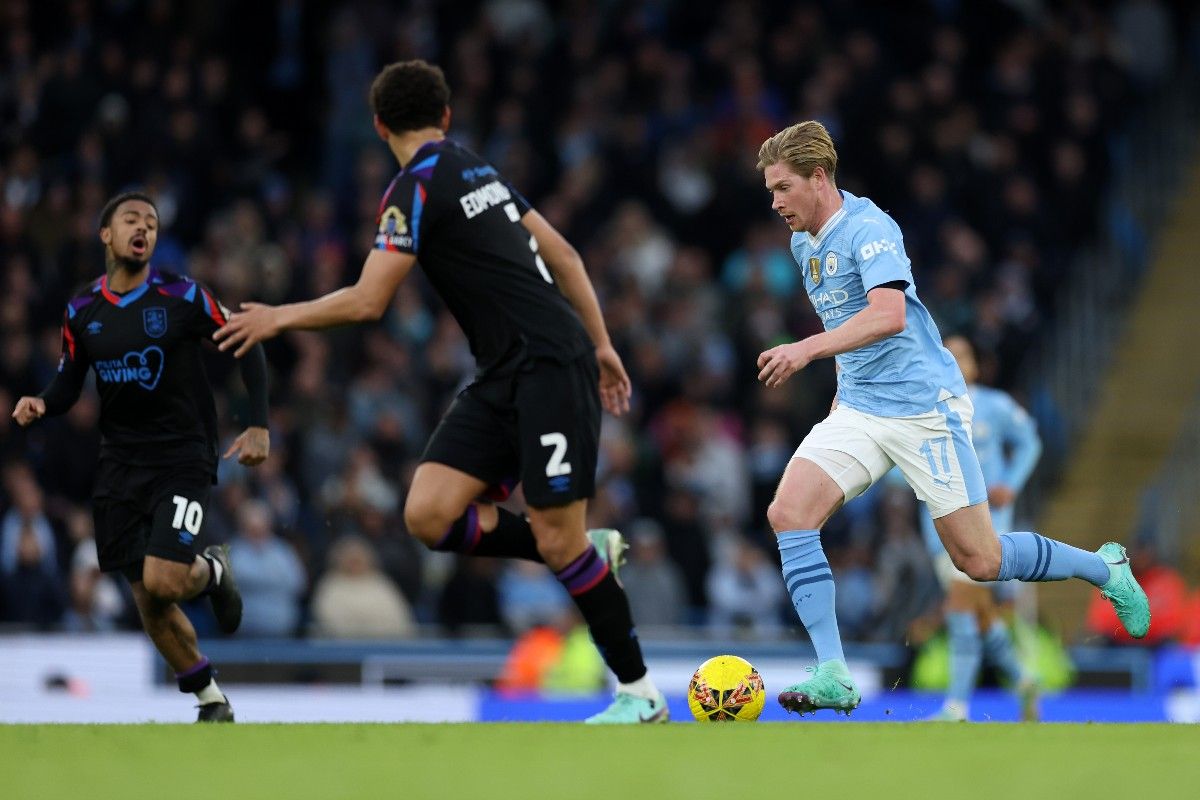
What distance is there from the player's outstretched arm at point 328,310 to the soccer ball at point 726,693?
1.99m

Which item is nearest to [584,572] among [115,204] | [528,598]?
[115,204]

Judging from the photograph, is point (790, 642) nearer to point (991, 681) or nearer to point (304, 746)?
point (991, 681)

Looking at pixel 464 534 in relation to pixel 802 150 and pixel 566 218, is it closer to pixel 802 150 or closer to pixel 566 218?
pixel 802 150

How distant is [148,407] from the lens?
26.8 feet

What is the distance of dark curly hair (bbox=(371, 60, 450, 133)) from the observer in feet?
23.2

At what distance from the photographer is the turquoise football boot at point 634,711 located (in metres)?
7.05

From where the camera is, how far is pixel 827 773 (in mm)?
5254

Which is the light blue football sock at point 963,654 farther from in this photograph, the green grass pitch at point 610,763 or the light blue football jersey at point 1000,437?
the green grass pitch at point 610,763

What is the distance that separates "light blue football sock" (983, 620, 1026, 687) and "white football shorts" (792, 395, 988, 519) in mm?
3869

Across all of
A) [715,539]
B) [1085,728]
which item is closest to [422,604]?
[715,539]

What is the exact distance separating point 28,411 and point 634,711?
114 inches

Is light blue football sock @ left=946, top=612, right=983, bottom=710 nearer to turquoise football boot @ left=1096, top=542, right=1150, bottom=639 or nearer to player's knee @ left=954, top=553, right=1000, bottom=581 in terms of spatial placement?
turquoise football boot @ left=1096, top=542, right=1150, bottom=639

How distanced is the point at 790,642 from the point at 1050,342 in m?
6.14

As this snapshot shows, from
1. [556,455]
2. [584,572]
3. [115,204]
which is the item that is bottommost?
[584,572]
